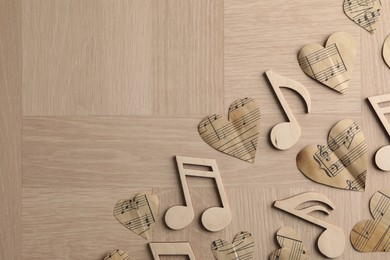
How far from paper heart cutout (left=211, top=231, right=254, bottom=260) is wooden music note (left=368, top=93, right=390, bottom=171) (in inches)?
7.3

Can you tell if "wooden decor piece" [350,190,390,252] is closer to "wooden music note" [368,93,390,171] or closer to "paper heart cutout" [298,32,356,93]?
"wooden music note" [368,93,390,171]

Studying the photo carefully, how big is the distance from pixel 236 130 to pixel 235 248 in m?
0.15

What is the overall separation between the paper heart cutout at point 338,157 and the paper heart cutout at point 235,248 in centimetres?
11

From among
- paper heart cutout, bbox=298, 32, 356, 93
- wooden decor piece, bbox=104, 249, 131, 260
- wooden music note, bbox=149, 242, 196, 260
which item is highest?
paper heart cutout, bbox=298, 32, 356, 93

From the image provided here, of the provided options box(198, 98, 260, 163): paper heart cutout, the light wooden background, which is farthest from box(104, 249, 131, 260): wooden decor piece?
box(198, 98, 260, 163): paper heart cutout

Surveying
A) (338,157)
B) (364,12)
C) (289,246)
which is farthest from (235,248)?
(364,12)

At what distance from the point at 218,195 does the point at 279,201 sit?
8 cm

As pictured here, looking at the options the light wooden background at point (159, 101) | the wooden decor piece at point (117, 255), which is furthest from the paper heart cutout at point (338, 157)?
the wooden decor piece at point (117, 255)

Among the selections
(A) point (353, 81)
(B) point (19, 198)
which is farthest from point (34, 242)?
(A) point (353, 81)

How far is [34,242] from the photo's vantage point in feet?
A: 3.26

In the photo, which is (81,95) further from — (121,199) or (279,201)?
(279,201)

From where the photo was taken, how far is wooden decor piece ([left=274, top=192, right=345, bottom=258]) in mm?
982

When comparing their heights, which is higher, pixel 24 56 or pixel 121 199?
pixel 24 56

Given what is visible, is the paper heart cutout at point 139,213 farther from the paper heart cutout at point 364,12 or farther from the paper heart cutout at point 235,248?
the paper heart cutout at point 364,12
